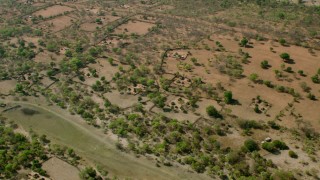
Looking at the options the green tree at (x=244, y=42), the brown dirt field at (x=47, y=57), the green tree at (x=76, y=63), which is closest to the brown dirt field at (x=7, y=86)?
the brown dirt field at (x=47, y=57)

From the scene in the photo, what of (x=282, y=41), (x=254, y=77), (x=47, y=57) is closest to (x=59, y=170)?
(x=47, y=57)

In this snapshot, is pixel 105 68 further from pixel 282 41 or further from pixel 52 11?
pixel 52 11

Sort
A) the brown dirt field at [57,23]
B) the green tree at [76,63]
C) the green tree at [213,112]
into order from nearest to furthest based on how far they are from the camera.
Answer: the green tree at [213,112] < the green tree at [76,63] < the brown dirt field at [57,23]

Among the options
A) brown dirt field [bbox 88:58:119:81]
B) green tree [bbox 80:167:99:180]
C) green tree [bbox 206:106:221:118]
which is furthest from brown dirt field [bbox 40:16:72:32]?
green tree [bbox 80:167:99:180]

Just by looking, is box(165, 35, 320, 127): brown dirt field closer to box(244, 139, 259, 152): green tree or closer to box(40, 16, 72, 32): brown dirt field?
box(244, 139, 259, 152): green tree

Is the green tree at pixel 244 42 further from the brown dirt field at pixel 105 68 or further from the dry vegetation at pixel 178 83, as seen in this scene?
the brown dirt field at pixel 105 68

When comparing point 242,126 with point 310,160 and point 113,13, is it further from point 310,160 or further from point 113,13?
point 113,13
